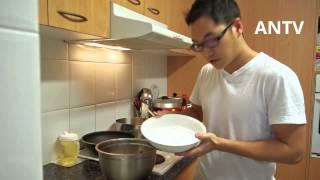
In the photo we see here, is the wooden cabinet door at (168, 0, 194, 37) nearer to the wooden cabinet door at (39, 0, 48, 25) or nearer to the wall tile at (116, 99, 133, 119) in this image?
the wall tile at (116, 99, 133, 119)

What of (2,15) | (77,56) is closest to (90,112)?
(77,56)

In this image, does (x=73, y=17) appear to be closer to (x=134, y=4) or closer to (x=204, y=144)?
(x=134, y=4)

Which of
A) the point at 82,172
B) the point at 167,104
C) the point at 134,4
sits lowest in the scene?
the point at 82,172

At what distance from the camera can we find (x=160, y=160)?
4.14 ft

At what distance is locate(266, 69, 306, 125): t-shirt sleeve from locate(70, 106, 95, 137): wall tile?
0.89 metres

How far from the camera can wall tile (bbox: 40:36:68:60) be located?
114cm

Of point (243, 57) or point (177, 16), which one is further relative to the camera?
point (177, 16)

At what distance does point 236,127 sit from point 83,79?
801 mm

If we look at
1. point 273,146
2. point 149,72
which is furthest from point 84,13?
point 149,72

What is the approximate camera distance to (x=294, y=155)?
864mm

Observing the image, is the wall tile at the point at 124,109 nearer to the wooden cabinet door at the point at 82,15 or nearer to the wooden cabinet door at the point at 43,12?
the wooden cabinet door at the point at 82,15

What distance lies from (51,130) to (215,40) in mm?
799

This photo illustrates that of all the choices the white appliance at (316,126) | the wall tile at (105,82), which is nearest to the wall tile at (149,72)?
the wall tile at (105,82)

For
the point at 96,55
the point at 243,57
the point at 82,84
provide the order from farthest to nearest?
the point at 96,55 → the point at 82,84 → the point at 243,57
